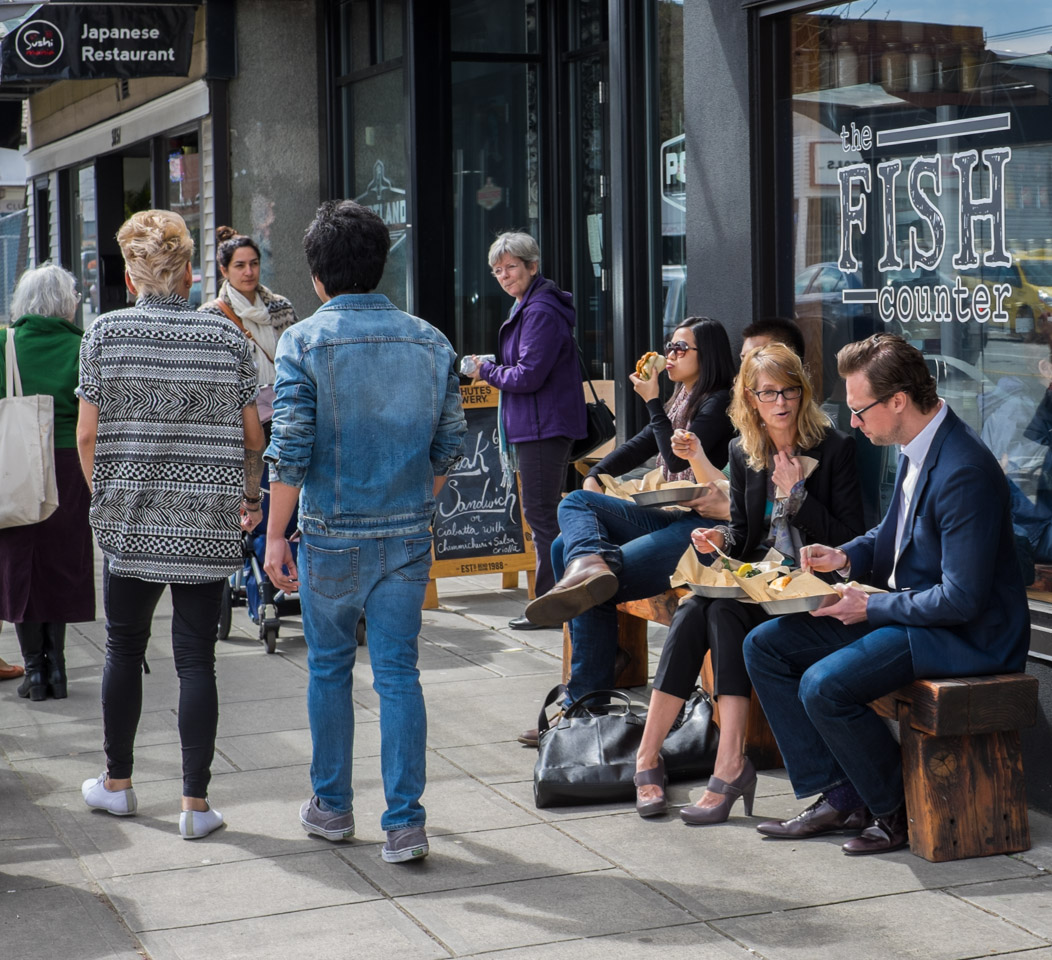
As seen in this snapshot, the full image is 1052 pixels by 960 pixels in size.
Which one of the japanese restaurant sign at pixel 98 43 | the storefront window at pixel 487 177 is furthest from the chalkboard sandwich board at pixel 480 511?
the japanese restaurant sign at pixel 98 43

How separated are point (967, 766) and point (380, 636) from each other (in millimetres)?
1665

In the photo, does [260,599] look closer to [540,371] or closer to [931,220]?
[540,371]

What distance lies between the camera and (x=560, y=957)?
3463mm

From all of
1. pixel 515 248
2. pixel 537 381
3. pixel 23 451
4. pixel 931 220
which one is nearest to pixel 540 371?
pixel 537 381

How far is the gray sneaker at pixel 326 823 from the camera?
14.0 feet

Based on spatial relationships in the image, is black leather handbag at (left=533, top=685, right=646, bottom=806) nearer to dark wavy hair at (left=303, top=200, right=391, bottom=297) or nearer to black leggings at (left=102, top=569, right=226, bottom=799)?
black leggings at (left=102, top=569, right=226, bottom=799)

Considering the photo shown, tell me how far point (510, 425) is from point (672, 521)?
169 centimetres

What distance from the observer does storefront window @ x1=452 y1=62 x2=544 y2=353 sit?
33.2ft

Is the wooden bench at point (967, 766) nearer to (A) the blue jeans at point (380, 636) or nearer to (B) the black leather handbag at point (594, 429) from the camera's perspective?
(A) the blue jeans at point (380, 636)

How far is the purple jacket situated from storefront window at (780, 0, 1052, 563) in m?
1.20

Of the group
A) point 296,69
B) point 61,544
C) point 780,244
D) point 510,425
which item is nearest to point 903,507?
point 780,244

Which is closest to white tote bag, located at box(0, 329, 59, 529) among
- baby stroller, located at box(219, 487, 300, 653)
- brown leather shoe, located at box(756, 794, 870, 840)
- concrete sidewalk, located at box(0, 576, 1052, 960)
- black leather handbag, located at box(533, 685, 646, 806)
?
concrete sidewalk, located at box(0, 576, 1052, 960)

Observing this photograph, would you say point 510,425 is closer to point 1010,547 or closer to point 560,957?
point 1010,547

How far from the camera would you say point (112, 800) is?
4.54 meters
